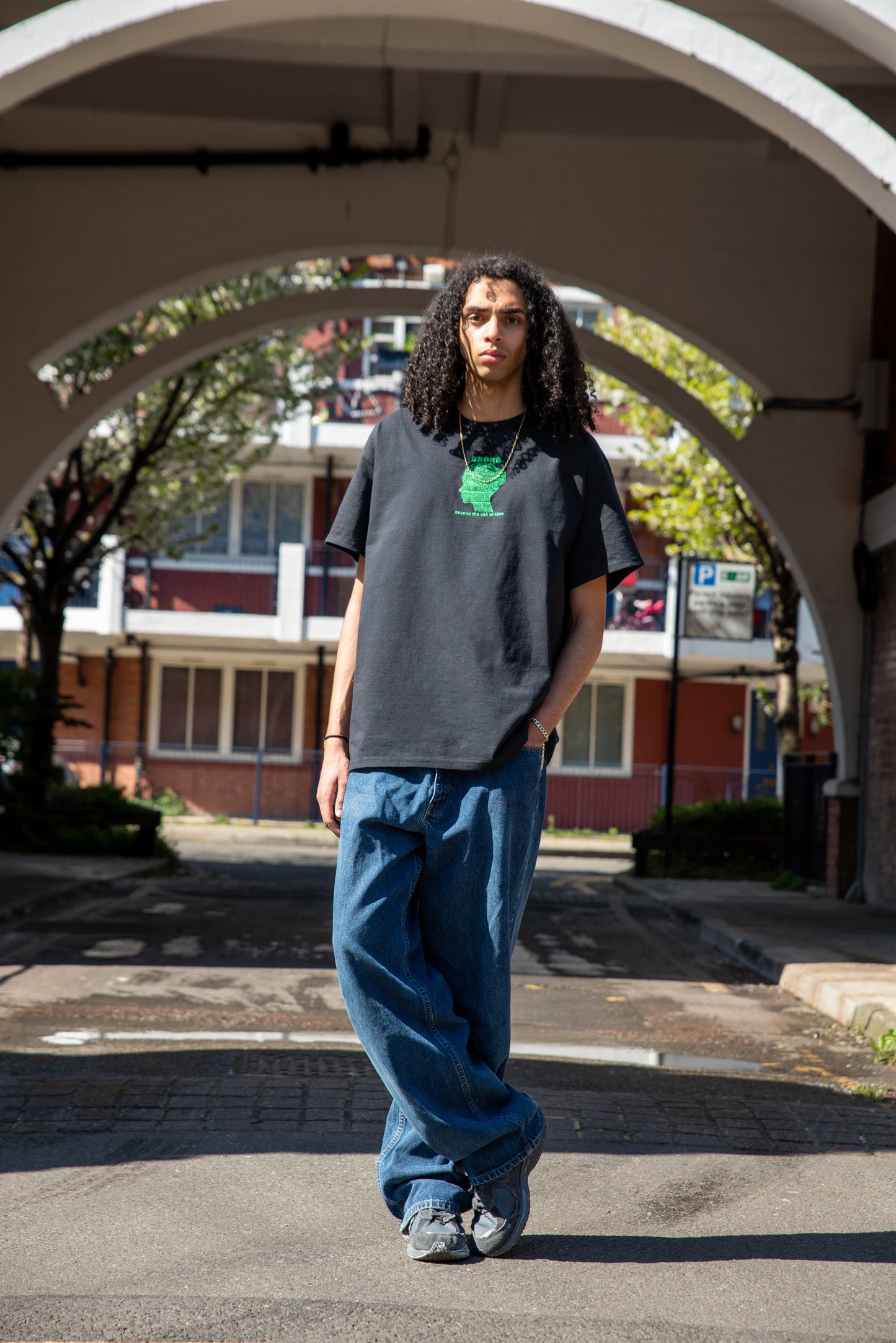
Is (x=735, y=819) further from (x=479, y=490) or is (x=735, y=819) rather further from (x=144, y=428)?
(x=479, y=490)

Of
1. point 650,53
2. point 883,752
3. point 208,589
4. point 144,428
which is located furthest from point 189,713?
point 650,53

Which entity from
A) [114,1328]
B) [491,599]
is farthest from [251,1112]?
[491,599]

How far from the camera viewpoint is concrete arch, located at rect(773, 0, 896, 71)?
20.3 ft

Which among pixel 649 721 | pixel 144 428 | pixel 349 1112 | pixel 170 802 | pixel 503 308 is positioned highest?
pixel 144 428

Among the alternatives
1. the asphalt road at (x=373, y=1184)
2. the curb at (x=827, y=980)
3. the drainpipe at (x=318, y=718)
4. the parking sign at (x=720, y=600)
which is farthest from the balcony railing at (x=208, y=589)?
the asphalt road at (x=373, y=1184)

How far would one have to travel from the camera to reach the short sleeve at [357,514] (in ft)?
10.3

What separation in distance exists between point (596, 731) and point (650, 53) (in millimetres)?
24191

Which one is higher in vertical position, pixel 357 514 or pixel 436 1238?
pixel 357 514

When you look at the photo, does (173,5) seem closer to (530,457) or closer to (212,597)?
(530,457)

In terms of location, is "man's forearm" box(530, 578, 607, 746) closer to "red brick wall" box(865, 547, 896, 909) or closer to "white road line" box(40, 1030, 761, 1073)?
"white road line" box(40, 1030, 761, 1073)

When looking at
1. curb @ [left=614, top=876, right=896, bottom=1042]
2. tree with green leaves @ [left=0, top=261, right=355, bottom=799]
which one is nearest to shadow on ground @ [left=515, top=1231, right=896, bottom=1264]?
curb @ [left=614, top=876, right=896, bottom=1042]

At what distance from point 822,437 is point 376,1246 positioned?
36.0ft

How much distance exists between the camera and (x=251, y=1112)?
4246mm

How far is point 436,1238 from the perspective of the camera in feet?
9.59
